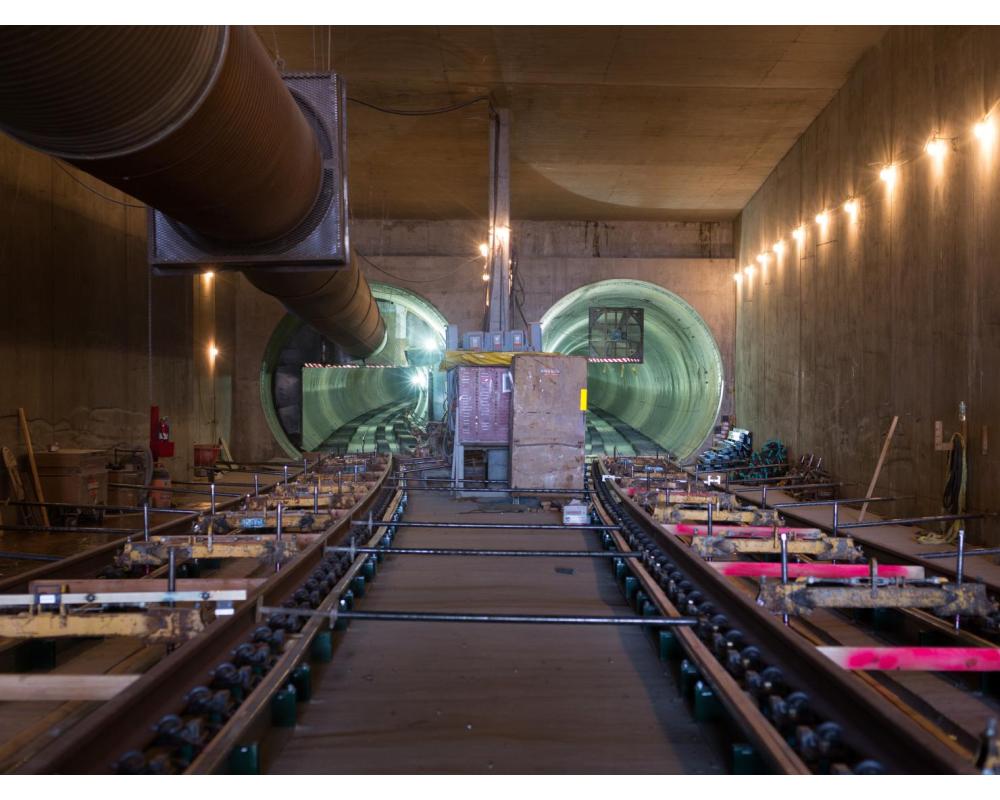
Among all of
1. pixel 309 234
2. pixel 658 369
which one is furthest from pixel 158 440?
pixel 658 369

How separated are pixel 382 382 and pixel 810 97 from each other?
2479 cm

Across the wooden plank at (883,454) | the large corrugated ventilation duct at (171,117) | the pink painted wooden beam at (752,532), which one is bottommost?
the pink painted wooden beam at (752,532)

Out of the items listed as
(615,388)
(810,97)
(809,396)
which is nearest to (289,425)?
(809,396)

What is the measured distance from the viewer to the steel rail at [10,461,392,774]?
6.95 feet

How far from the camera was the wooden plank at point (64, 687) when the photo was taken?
2.76 meters

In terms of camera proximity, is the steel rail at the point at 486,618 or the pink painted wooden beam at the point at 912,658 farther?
the steel rail at the point at 486,618

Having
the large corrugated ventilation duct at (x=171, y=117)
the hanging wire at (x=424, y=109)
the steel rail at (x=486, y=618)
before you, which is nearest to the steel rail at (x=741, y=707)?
the steel rail at (x=486, y=618)

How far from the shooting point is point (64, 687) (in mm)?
2789

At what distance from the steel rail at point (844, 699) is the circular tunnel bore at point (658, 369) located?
513 inches

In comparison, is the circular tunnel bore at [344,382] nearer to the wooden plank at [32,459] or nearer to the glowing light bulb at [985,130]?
the wooden plank at [32,459]

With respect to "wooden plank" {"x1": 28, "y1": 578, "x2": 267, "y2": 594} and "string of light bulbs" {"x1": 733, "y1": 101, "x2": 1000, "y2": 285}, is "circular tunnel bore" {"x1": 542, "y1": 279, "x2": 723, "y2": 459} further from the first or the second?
"wooden plank" {"x1": 28, "y1": 578, "x2": 267, "y2": 594}

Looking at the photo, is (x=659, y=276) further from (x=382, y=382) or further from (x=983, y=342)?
(x=382, y=382)

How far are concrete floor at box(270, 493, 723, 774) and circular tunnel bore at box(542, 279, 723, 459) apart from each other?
1260 centimetres

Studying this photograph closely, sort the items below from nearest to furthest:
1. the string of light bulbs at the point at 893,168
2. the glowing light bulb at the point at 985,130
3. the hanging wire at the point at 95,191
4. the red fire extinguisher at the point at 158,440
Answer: the glowing light bulb at the point at 985,130 < the string of light bulbs at the point at 893,168 < the hanging wire at the point at 95,191 < the red fire extinguisher at the point at 158,440
